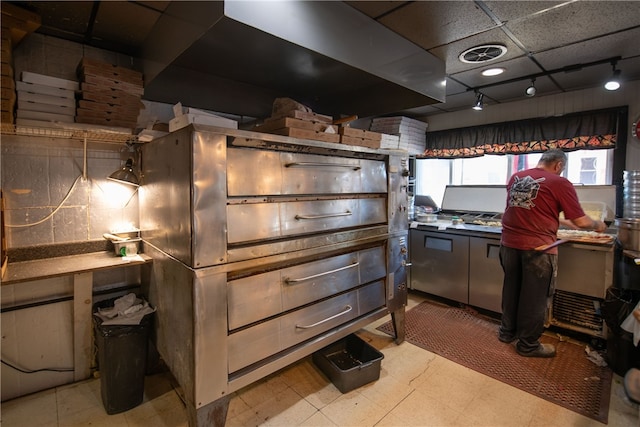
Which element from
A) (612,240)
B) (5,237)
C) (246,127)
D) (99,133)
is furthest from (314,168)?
(612,240)

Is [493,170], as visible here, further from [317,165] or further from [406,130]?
[317,165]

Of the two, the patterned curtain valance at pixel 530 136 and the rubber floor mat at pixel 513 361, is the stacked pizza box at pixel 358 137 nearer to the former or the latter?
the rubber floor mat at pixel 513 361

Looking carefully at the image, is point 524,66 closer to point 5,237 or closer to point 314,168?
point 314,168

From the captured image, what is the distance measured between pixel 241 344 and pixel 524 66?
10.8 ft

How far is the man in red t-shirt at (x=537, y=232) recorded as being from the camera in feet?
8.28

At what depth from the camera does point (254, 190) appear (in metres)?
1.80

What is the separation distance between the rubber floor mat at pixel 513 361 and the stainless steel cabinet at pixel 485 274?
0.19 meters

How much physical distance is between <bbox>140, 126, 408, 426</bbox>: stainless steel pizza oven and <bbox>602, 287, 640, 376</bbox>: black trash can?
5.94ft

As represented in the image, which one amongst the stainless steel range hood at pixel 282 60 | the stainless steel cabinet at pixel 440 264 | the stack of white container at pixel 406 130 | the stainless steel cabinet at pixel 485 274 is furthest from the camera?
the stack of white container at pixel 406 130

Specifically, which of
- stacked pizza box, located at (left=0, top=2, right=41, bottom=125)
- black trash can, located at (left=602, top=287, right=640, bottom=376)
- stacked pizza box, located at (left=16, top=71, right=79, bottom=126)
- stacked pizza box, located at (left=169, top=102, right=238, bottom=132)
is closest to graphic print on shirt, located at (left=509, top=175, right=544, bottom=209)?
black trash can, located at (left=602, top=287, right=640, bottom=376)

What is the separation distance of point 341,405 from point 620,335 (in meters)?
2.13

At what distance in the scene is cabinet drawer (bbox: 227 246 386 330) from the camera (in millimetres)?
1771

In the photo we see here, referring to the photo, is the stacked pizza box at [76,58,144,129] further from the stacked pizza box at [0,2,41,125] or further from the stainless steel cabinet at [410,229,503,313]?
the stainless steel cabinet at [410,229,503,313]

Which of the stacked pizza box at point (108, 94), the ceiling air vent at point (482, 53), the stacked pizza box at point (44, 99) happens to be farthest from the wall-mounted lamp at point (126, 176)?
the ceiling air vent at point (482, 53)
